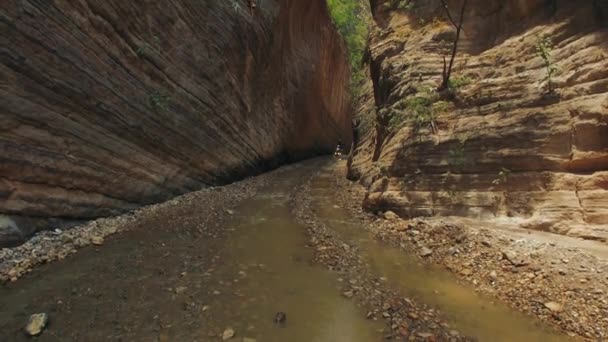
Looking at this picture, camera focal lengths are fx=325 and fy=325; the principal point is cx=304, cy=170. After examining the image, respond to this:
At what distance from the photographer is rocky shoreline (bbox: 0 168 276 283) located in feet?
19.9

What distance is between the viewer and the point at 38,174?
7062 mm

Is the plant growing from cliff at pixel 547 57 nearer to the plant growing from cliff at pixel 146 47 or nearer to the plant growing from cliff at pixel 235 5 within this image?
the plant growing from cliff at pixel 235 5

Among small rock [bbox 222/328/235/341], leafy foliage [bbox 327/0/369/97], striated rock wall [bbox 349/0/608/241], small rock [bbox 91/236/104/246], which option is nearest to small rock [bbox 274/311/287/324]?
small rock [bbox 222/328/235/341]

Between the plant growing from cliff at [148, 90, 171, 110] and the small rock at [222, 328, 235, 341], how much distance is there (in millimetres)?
7587

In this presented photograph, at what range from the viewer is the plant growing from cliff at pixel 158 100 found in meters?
9.92

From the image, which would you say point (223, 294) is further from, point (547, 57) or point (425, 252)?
point (547, 57)

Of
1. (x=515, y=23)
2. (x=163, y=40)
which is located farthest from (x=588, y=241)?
(x=163, y=40)

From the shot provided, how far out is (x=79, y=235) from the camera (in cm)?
749

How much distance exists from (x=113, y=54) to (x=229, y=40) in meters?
5.48

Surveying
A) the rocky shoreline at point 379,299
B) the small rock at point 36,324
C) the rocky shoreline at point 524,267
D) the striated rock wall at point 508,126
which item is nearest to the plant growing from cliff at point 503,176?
the striated rock wall at point 508,126

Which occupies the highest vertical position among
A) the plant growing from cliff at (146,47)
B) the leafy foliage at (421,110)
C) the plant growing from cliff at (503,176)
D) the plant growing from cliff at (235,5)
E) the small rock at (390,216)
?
the plant growing from cliff at (235,5)

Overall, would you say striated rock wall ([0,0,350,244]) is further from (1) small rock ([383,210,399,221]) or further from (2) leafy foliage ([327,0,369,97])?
(2) leafy foliage ([327,0,369,97])

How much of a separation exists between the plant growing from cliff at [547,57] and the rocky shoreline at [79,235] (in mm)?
9539

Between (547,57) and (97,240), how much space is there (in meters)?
11.8
